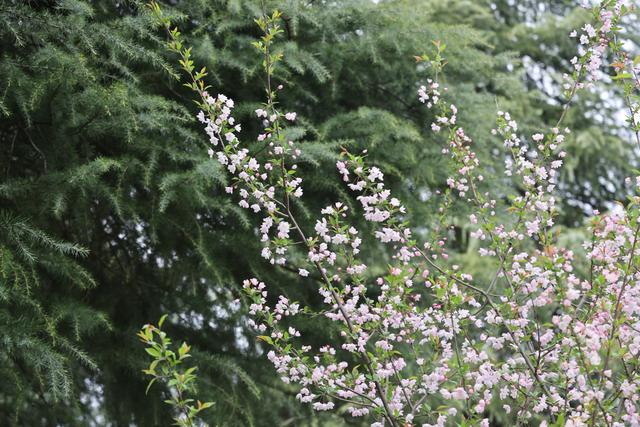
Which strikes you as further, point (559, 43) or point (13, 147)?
point (559, 43)

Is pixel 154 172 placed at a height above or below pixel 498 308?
below

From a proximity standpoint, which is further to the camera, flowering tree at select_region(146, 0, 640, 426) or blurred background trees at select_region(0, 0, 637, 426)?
blurred background trees at select_region(0, 0, 637, 426)

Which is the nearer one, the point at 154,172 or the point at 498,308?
the point at 498,308

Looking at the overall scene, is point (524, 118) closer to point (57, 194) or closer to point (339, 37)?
point (339, 37)

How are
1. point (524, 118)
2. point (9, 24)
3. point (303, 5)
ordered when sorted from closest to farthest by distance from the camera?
point (9, 24)
point (303, 5)
point (524, 118)

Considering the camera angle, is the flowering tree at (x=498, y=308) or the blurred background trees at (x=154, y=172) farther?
the blurred background trees at (x=154, y=172)

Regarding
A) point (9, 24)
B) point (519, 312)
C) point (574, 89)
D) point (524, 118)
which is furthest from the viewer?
point (524, 118)

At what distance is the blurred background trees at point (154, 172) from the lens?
2.06 metres

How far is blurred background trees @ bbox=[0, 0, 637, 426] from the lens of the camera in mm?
2059

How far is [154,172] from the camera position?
2.32 meters

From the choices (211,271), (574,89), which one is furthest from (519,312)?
(211,271)

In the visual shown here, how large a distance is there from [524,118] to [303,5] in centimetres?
201

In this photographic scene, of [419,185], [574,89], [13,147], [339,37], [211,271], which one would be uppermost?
[574,89]

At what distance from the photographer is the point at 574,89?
1.79 meters
